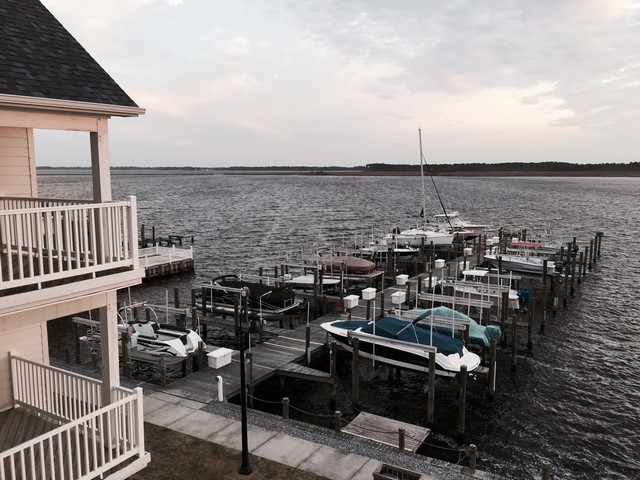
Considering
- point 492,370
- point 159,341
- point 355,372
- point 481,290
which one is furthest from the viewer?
point 481,290

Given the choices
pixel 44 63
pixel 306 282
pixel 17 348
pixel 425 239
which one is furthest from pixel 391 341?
pixel 425 239

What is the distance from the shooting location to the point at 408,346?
20125 mm

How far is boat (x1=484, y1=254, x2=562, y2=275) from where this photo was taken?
39.3 m

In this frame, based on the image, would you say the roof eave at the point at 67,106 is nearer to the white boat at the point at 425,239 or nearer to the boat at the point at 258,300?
the boat at the point at 258,300

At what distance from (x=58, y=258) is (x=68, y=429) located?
2.78m

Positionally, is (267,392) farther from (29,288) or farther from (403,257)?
(403,257)

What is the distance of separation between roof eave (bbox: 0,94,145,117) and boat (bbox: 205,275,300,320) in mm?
17554

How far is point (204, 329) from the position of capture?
26719mm

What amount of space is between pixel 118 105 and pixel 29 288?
359 centimetres

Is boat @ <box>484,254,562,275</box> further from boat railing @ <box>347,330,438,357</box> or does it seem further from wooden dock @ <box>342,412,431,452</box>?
wooden dock @ <box>342,412,431,452</box>

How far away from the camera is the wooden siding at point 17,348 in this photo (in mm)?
11383

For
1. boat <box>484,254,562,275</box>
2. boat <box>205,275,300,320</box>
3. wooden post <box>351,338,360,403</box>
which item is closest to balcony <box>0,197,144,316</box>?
wooden post <box>351,338,360,403</box>

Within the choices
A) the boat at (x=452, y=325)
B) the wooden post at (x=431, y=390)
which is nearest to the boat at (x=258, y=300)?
the boat at (x=452, y=325)

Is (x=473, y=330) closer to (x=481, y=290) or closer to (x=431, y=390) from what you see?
(x=431, y=390)
